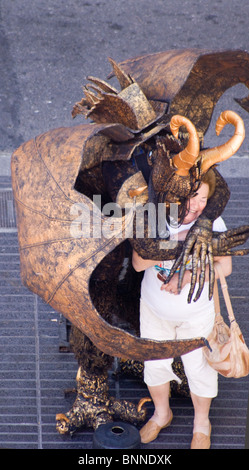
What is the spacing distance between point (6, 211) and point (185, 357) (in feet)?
7.33

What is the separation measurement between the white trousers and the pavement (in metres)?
0.38

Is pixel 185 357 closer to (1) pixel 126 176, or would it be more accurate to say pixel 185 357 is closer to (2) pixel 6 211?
(1) pixel 126 176

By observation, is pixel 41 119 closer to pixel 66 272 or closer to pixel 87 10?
pixel 87 10

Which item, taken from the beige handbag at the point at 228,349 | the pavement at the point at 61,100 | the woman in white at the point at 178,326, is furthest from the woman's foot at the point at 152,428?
the beige handbag at the point at 228,349

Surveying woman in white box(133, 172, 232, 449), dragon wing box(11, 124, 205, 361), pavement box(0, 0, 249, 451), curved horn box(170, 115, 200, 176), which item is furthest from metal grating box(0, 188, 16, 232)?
curved horn box(170, 115, 200, 176)

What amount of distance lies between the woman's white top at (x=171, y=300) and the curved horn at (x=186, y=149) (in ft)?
1.64

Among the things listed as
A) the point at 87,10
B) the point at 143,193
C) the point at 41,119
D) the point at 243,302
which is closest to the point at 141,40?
the point at 87,10

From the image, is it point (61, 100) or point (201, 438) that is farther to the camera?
point (61, 100)

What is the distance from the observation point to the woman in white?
10.8 ft

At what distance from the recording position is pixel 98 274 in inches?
132

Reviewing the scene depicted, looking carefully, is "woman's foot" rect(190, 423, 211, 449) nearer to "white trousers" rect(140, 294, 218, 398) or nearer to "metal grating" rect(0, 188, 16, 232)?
"white trousers" rect(140, 294, 218, 398)

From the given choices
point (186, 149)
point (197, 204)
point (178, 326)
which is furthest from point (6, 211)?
point (186, 149)

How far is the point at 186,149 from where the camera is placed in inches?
108

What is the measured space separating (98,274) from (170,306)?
36 cm
